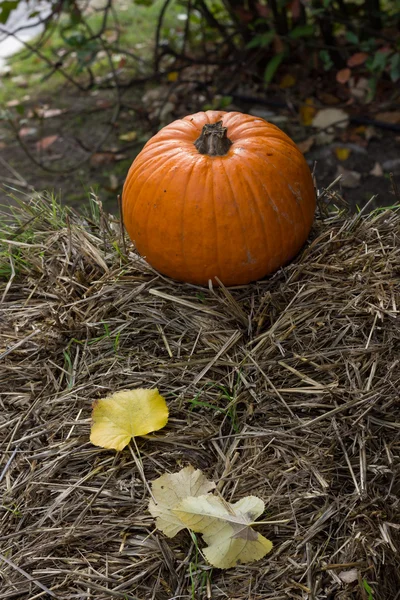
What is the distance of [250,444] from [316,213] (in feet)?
3.68

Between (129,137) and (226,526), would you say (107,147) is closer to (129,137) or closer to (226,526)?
(129,137)

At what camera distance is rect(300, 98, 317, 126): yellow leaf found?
176 inches

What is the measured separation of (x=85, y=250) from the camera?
2514mm

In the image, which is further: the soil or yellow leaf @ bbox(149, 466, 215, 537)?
the soil

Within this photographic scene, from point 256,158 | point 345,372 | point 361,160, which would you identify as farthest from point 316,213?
point 361,160

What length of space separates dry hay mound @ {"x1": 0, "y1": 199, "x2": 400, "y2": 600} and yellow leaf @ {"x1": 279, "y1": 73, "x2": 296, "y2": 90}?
8.24 feet

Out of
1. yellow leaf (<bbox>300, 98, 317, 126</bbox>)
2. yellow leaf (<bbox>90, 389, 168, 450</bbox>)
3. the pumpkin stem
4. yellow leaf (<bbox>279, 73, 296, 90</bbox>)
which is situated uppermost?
the pumpkin stem

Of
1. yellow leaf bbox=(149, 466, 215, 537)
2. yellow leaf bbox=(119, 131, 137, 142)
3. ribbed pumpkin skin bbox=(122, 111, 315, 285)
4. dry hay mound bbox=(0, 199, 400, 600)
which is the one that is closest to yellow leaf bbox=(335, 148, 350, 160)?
yellow leaf bbox=(119, 131, 137, 142)

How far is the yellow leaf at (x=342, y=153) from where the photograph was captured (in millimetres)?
4191

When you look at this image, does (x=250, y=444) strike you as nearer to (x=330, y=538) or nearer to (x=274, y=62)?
(x=330, y=538)

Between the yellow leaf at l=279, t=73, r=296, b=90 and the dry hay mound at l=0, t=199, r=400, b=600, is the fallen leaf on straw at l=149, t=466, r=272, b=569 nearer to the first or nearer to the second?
the dry hay mound at l=0, t=199, r=400, b=600

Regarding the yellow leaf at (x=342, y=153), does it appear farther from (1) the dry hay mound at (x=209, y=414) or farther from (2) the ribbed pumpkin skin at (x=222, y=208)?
(2) the ribbed pumpkin skin at (x=222, y=208)

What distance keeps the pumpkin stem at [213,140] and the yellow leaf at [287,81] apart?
8.86 ft

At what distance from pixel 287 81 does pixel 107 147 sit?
4.52 ft
